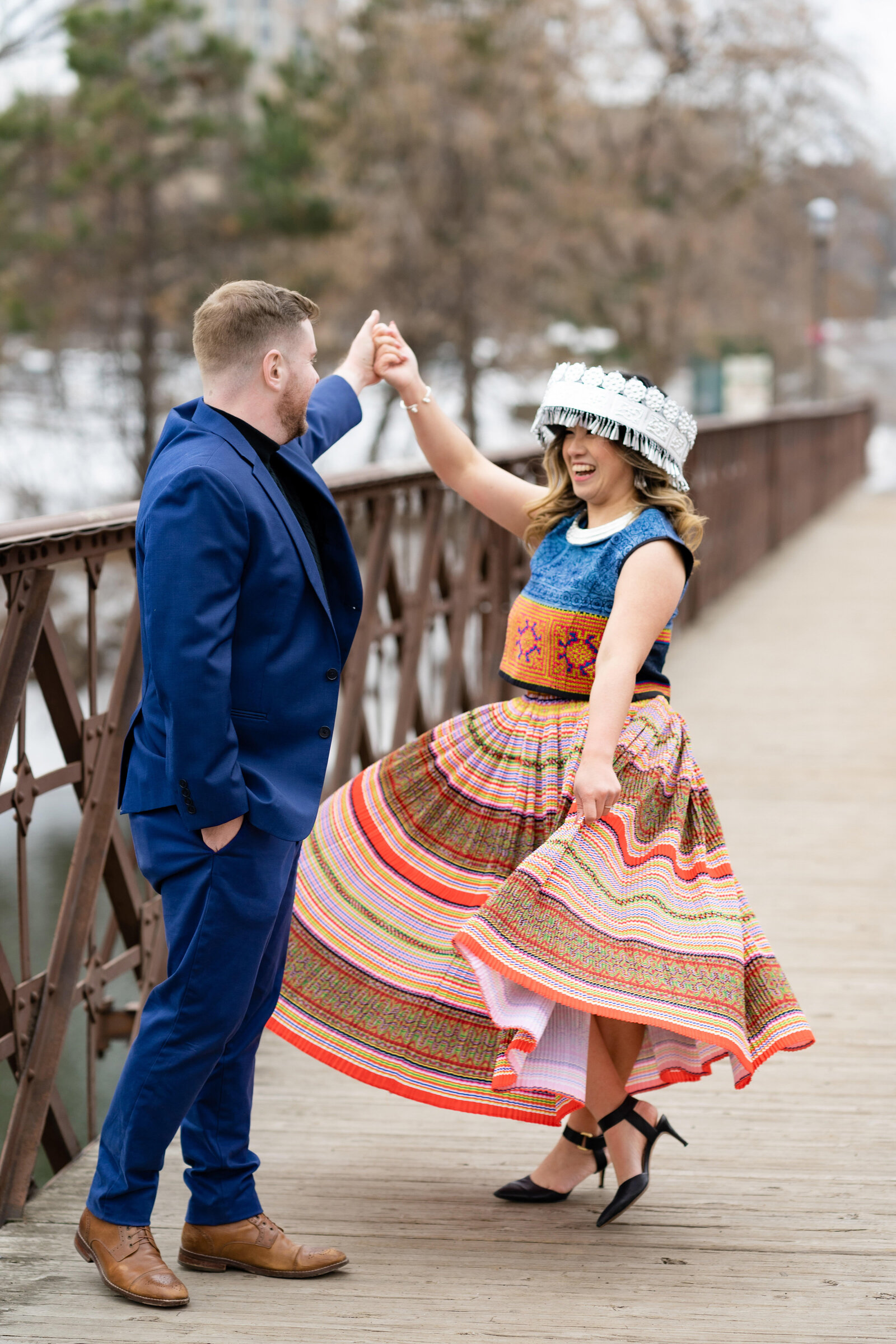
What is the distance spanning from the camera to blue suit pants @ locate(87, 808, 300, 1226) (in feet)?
7.71

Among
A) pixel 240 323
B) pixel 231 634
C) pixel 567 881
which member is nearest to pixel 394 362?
pixel 240 323

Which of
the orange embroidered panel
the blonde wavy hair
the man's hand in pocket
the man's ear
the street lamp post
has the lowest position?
the man's hand in pocket

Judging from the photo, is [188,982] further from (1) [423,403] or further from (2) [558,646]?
(1) [423,403]

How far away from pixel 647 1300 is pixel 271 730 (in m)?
1.08

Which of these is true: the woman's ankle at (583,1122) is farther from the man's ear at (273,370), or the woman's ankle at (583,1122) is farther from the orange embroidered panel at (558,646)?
the man's ear at (273,370)

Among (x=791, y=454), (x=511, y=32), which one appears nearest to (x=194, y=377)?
(x=511, y=32)

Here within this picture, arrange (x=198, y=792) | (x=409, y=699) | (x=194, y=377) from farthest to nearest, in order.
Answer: (x=194, y=377)
(x=409, y=699)
(x=198, y=792)

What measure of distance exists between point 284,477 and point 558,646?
615 millimetres

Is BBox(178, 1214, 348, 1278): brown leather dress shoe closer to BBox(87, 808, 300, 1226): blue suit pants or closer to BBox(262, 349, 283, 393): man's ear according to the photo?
BBox(87, 808, 300, 1226): blue suit pants

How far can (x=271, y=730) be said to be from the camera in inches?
93.7

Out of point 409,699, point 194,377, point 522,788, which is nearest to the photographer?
point 522,788

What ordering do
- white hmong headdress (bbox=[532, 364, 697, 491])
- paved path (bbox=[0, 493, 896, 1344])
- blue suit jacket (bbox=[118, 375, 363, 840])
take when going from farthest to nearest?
white hmong headdress (bbox=[532, 364, 697, 491]) < paved path (bbox=[0, 493, 896, 1344]) < blue suit jacket (bbox=[118, 375, 363, 840])

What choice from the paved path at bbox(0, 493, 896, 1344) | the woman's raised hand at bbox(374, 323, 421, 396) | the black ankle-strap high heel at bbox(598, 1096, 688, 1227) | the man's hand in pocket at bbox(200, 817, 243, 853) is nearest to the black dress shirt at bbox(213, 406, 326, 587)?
the man's hand in pocket at bbox(200, 817, 243, 853)

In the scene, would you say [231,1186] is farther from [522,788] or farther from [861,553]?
[861,553]
